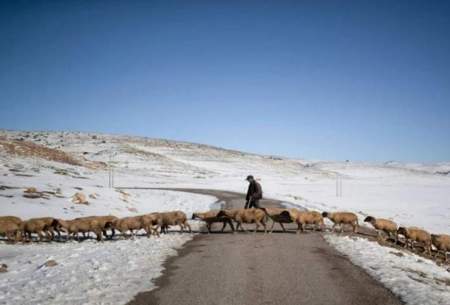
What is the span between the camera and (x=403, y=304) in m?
8.80

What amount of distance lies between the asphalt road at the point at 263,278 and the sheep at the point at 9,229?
742 centimetres

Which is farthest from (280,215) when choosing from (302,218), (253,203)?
(253,203)

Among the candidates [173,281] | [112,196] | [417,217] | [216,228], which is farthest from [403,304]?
[417,217]

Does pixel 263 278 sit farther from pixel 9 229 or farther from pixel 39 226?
pixel 9 229

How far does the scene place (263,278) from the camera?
34.4 feet

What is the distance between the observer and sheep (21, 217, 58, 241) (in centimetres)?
1791

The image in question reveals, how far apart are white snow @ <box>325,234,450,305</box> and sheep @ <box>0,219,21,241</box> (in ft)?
41.1

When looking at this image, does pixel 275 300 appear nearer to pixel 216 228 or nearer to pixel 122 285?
pixel 122 285

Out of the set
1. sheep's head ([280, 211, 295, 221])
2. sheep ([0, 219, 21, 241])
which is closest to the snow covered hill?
sheep ([0, 219, 21, 241])

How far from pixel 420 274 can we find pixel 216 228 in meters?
11.1

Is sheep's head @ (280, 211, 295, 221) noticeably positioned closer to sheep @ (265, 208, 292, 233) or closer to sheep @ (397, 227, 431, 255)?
sheep @ (265, 208, 292, 233)

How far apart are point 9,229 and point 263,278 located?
38.8 feet

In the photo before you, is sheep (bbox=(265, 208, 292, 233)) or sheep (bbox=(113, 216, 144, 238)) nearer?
sheep (bbox=(113, 216, 144, 238))

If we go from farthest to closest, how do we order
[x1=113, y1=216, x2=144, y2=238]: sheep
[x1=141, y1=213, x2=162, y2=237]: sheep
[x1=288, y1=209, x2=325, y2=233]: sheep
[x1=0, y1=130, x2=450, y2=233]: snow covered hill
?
[x1=0, y1=130, x2=450, y2=233]: snow covered hill < [x1=288, y1=209, x2=325, y2=233]: sheep < [x1=141, y1=213, x2=162, y2=237]: sheep < [x1=113, y1=216, x2=144, y2=238]: sheep
